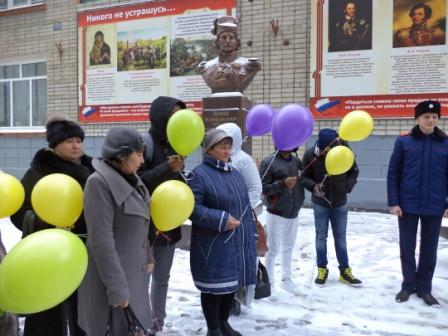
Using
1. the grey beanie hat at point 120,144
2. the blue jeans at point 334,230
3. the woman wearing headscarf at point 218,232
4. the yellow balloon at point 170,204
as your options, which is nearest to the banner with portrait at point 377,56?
the blue jeans at point 334,230

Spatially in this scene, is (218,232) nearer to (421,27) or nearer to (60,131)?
(60,131)

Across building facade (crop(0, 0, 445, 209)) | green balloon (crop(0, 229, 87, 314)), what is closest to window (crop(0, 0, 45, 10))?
building facade (crop(0, 0, 445, 209))

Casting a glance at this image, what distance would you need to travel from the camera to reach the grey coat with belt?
1917mm

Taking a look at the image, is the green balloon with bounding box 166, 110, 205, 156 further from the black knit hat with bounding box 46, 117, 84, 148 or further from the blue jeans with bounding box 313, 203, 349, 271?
the blue jeans with bounding box 313, 203, 349, 271

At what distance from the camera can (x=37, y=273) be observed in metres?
1.49

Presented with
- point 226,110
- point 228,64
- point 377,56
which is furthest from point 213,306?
point 377,56

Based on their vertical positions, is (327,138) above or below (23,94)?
below

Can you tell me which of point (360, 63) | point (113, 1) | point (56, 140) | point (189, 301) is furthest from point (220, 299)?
point (113, 1)

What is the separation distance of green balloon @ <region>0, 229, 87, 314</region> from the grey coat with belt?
0.96 feet

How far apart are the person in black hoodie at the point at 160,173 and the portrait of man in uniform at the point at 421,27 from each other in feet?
18.2

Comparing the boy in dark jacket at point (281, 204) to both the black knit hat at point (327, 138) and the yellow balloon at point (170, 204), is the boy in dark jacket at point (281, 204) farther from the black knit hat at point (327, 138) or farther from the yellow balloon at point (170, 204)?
the yellow balloon at point (170, 204)

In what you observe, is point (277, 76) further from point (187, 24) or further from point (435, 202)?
point (435, 202)

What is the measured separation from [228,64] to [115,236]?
134 inches

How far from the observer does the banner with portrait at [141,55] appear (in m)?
8.43
